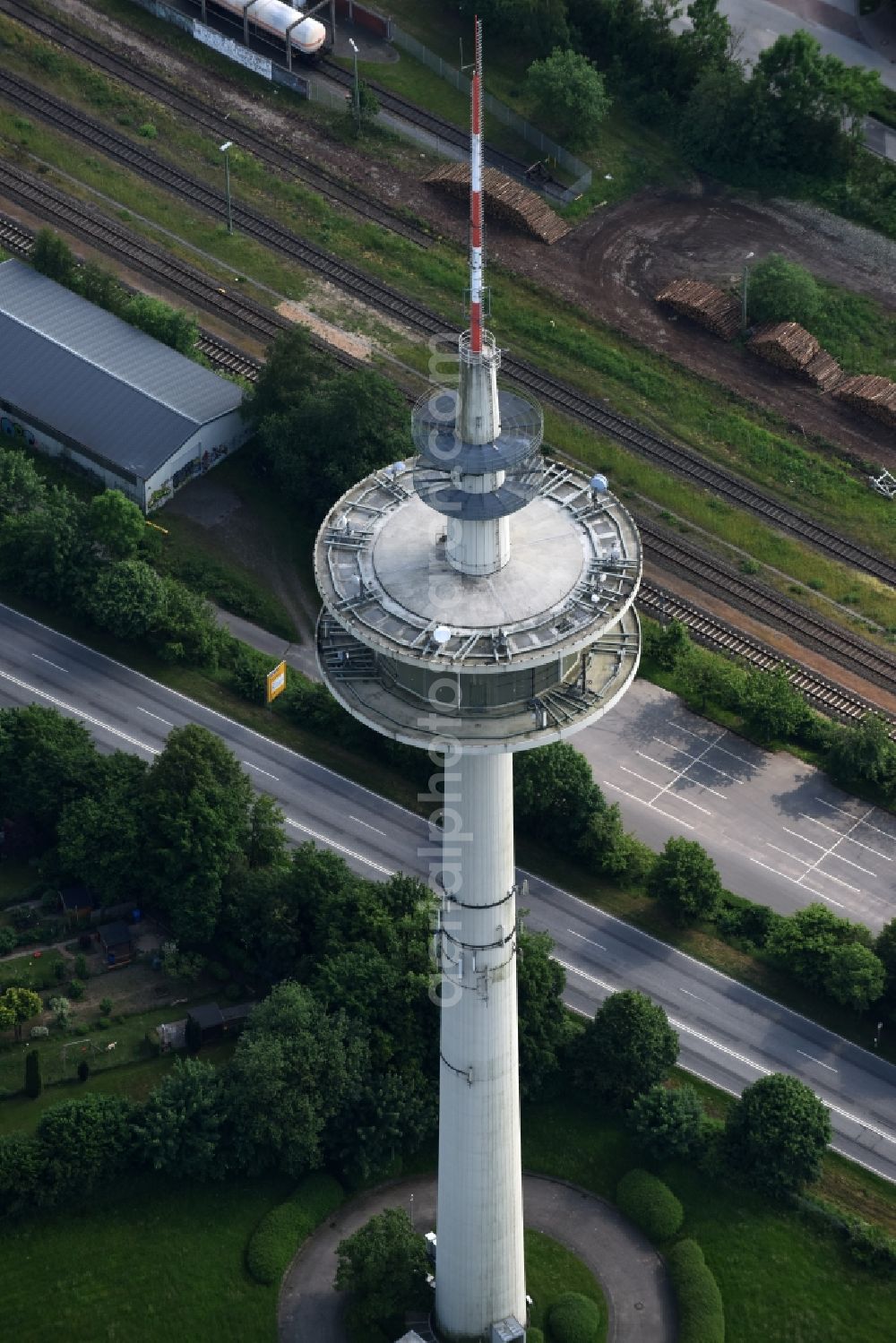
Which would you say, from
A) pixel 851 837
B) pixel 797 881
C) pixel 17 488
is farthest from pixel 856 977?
pixel 17 488

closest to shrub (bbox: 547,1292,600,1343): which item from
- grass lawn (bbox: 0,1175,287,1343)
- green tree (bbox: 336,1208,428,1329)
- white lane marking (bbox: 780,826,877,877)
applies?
green tree (bbox: 336,1208,428,1329)

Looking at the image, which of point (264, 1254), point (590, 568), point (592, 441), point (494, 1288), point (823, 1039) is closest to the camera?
point (590, 568)

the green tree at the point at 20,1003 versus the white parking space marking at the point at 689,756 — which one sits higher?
the white parking space marking at the point at 689,756

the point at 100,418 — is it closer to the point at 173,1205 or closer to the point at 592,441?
the point at 592,441

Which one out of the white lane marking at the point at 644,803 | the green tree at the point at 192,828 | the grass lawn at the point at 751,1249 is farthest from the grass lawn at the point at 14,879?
the white lane marking at the point at 644,803

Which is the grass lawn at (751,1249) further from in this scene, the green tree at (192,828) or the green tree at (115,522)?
the green tree at (115,522)

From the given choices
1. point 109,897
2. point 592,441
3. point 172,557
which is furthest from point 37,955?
point 592,441
